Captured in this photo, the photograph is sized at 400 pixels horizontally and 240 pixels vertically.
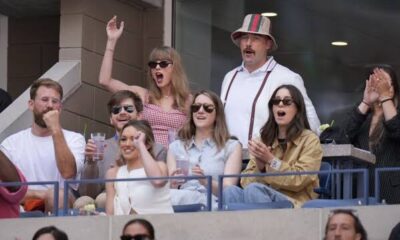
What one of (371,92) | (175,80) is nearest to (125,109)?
(175,80)

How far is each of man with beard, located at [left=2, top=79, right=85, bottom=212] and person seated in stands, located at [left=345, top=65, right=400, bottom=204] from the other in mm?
2469

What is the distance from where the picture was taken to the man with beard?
48.1ft

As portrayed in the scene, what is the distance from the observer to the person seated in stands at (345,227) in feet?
38.5

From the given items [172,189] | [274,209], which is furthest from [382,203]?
[172,189]

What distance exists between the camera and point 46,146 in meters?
15.0

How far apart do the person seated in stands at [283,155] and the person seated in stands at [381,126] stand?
0.79 meters

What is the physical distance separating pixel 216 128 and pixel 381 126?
1423mm

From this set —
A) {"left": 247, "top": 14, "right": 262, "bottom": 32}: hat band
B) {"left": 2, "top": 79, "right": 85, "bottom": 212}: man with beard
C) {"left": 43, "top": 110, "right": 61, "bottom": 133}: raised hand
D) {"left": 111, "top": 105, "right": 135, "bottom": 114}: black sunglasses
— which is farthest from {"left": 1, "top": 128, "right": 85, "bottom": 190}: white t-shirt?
{"left": 247, "top": 14, "right": 262, "bottom": 32}: hat band

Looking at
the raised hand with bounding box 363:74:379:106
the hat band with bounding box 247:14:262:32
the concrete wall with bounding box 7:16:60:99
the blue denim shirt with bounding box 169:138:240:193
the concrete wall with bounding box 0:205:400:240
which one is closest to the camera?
the concrete wall with bounding box 0:205:400:240

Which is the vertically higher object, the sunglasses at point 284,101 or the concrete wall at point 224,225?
the sunglasses at point 284,101

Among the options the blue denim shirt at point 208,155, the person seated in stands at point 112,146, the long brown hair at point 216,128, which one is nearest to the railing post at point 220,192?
the blue denim shirt at point 208,155

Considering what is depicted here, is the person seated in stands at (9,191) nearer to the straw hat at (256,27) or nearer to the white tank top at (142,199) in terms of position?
the white tank top at (142,199)

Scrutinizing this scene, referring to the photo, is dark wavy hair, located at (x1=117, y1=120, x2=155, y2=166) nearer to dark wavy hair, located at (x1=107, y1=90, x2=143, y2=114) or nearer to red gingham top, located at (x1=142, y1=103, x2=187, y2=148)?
dark wavy hair, located at (x1=107, y1=90, x2=143, y2=114)

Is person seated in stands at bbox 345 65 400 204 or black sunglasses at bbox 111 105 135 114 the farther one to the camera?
black sunglasses at bbox 111 105 135 114
